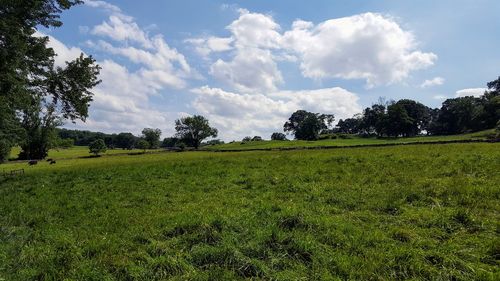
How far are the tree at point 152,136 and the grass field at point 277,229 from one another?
159 metres

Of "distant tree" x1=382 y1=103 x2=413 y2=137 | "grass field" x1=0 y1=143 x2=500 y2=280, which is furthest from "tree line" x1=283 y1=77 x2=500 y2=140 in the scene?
"grass field" x1=0 y1=143 x2=500 y2=280

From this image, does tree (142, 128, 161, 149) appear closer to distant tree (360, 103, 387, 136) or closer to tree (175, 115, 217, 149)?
tree (175, 115, 217, 149)

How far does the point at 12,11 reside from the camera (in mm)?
21141

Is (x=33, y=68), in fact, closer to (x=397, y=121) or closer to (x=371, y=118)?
(x=397, y=121)

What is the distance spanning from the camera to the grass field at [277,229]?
307 inches

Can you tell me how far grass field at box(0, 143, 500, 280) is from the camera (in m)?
7.79

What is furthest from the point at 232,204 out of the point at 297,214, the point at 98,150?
the point at 98,150

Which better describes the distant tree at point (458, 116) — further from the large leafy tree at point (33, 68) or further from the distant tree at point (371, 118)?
the large leafy tree at point (33, 68)

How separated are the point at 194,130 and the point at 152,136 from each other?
3539 cm

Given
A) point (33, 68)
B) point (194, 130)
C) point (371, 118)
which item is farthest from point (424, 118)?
point (33, 68)

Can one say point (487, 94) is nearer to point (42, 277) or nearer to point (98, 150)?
point (98, 150)

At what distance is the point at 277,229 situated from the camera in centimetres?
972

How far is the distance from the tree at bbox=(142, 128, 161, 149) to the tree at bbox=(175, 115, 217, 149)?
90.2 feet

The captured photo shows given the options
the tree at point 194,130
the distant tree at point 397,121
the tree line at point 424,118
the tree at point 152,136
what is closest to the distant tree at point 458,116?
the tree line at point 424,118
